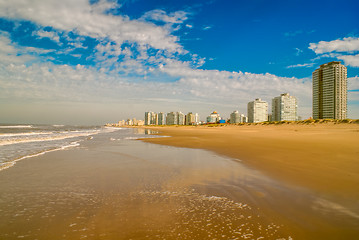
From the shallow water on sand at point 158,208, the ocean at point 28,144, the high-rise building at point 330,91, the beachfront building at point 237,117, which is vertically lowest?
the ocean at point 28,144

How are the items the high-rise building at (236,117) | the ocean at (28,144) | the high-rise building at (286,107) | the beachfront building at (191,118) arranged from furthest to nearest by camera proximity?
the beachfront building at (191,118), the high-rise building at (236,117), the high-rise building at (286,107), the ocean at (28,144)

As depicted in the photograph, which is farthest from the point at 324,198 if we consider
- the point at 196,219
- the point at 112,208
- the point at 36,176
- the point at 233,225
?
the point at 36,176

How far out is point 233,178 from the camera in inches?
233

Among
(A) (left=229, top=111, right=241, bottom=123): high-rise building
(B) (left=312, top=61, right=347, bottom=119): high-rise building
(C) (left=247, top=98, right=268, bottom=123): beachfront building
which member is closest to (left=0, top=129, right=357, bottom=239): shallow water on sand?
(B) (left=312, top=61, right=347, bottom=119): high-rise building

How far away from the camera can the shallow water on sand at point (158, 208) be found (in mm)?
2885

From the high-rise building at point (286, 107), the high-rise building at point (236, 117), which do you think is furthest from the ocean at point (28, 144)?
the high-rise building at point (236, 117)

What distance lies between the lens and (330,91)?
64.2m

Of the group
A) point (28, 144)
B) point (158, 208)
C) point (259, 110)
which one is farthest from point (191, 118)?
point (158, 208)

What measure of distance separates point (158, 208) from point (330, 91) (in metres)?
82.1

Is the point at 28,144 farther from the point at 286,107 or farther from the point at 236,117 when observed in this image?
the point at 236,117

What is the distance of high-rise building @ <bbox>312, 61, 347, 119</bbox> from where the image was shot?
62.6 metres

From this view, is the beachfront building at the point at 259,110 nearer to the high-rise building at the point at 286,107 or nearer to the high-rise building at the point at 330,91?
the high-rise building at the point at 286,107

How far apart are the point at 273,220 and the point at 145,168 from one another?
5.27 meters

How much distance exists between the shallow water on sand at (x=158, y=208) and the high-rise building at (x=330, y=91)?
77.4 m
